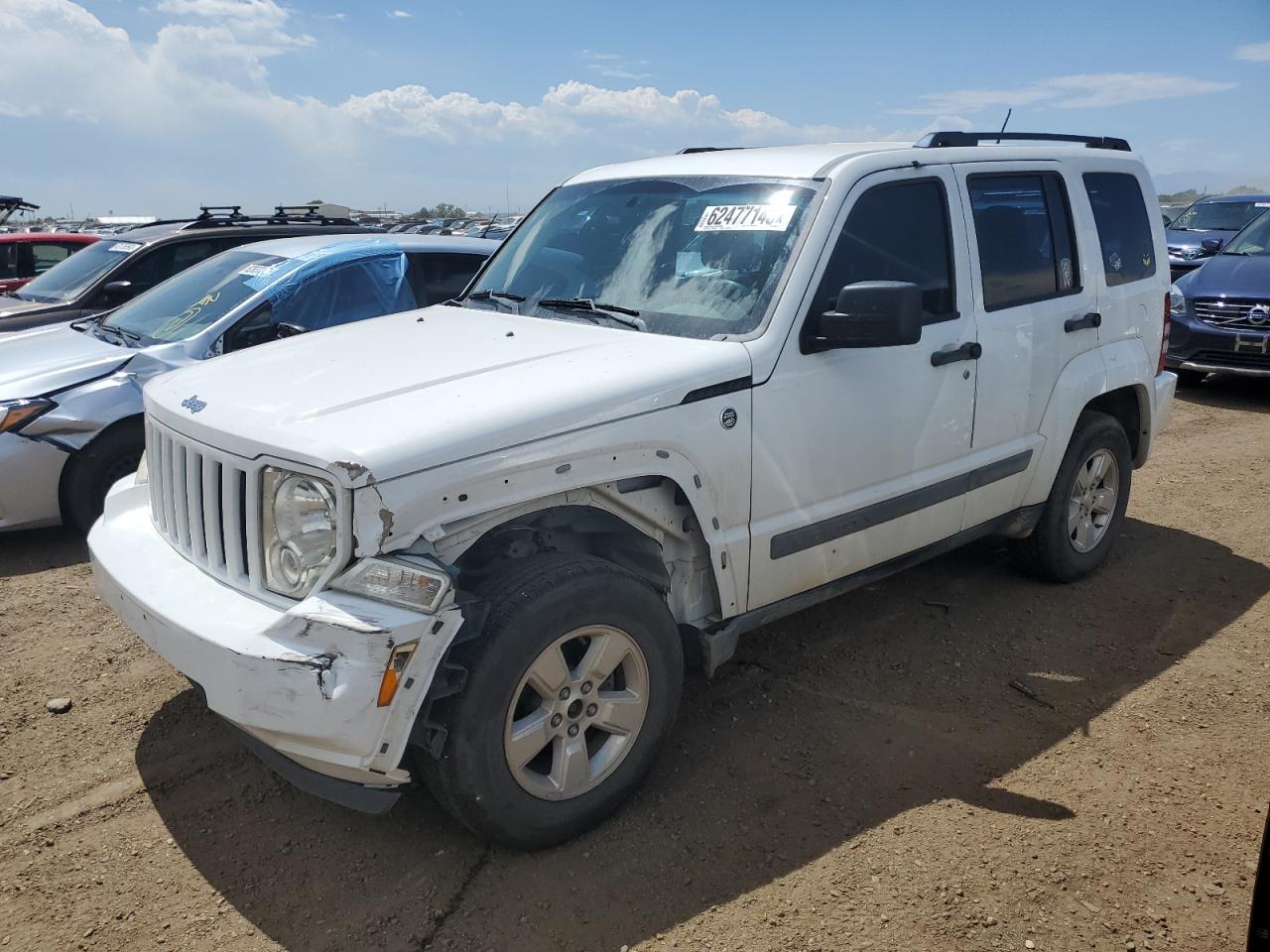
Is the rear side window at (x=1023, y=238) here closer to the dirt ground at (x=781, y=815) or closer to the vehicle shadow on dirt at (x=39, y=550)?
the dirt ground at (x=781, y=815)

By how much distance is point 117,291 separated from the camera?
7.34 metres

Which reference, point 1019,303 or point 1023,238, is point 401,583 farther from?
point 1023,238

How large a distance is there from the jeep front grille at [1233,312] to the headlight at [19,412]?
972 centimetres

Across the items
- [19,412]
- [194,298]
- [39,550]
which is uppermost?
[194,298]

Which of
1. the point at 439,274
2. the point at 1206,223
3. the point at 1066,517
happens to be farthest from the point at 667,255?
the point at 1206,223

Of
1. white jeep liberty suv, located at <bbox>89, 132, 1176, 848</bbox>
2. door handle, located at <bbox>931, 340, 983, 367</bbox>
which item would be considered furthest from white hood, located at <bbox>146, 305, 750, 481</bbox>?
door handle, located at <bbox>931, 340, 983, 367</bbox>

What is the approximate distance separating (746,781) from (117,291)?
619 centimetres

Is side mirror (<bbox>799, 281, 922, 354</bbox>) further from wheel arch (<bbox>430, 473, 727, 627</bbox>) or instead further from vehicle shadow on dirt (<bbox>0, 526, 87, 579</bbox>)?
vehicle shadow on dirt (<bbox>0, 526, 87, 579</bbox>)

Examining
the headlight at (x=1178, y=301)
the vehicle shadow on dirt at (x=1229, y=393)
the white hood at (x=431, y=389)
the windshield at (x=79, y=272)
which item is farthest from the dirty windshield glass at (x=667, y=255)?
the vehicle shadow on dirt at (x=1229, y=393)

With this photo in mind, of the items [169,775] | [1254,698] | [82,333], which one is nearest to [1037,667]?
[1254,698]

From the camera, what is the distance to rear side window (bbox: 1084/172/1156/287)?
15.6ft

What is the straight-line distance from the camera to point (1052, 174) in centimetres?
454

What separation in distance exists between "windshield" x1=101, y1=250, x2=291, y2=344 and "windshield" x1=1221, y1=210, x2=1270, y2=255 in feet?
31.5

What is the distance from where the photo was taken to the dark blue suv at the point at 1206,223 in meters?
13.3
